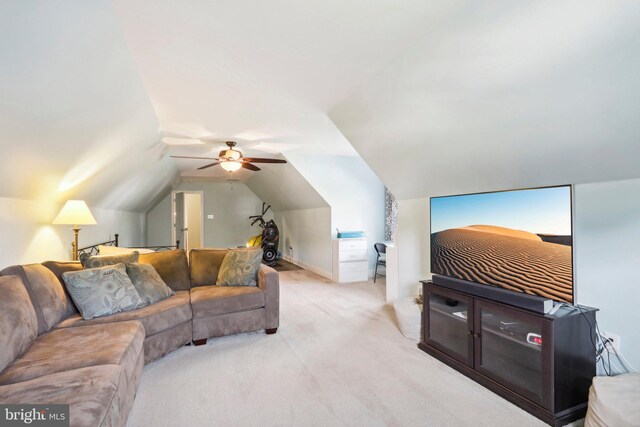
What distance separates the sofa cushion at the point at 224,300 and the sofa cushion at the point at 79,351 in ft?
2.27

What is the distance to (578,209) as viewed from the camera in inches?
83.7

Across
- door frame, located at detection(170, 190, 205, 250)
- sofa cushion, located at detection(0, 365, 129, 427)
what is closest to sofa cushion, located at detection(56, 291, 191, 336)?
sofa cushion, located at detection(0, 365, 129, 427)

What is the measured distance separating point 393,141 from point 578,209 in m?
1.49

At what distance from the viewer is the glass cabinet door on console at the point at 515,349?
1.90 metres

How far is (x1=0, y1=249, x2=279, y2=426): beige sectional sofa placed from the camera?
57.6 inches

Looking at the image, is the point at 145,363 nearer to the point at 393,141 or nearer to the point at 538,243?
the point at 393,141

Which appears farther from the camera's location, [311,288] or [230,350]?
[311,288]

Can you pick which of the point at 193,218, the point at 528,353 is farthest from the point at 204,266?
the point at 193,218

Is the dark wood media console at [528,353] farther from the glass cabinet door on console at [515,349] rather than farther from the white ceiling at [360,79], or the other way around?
the white ceiling at [360,79]

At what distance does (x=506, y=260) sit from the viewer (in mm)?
2365

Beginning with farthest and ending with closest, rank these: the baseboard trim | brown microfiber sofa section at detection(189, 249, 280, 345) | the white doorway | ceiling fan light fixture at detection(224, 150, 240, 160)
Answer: the white doorway < the baseboard trim < ceiling fan light fixture at detection(224, 150, 240, 160) < brown microfiber sofa section at detection(189, 249, 280, 345)

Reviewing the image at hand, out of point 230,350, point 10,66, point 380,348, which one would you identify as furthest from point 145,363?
point 10,66

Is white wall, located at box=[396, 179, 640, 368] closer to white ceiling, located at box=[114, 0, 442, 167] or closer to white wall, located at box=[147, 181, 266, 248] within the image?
white ceiling, located at box=[114, 0, 442, 167]

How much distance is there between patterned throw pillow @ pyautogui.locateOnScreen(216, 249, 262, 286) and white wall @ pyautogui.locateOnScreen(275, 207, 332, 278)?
260 centimetres
